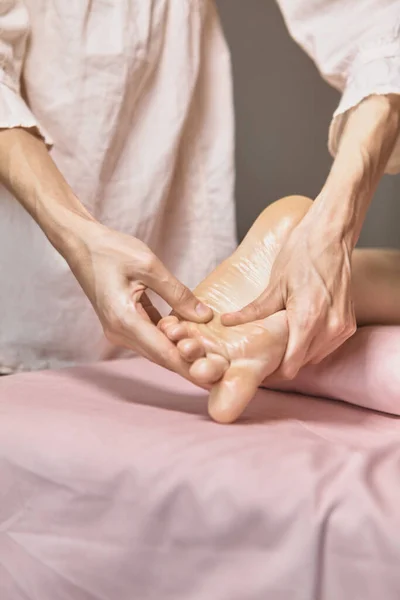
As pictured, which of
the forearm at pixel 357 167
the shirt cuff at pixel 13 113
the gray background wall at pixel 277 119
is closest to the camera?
the forearm at pixel 357 167

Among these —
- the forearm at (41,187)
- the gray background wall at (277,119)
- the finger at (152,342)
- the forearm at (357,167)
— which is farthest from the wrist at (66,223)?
the gray background wall at (277,119)

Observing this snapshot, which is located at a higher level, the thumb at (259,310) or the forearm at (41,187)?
the forearm at (41,187)

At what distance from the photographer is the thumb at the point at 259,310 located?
67 cm

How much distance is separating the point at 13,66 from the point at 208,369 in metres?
0.52

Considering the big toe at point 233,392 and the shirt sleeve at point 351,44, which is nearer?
the big toe at point 233,392

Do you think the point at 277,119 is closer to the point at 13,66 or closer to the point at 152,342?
the point at 13,66

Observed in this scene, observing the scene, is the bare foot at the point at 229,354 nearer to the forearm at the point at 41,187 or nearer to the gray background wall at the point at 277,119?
the forearm at the point at 41,187

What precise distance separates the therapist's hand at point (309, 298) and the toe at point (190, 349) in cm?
5

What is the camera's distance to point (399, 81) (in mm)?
796

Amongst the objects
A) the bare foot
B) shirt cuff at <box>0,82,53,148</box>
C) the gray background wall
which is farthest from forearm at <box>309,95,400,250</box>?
the gray background wall

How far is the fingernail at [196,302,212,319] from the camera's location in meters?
0.67

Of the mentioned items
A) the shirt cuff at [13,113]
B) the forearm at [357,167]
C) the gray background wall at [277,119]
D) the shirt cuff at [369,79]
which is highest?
the shirt cuff at [13,113]

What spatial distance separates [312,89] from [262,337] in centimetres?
93

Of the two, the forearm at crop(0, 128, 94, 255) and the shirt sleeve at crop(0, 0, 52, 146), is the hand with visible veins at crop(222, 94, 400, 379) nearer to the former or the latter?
the forearm at crop(0, 128, 94, 255)
